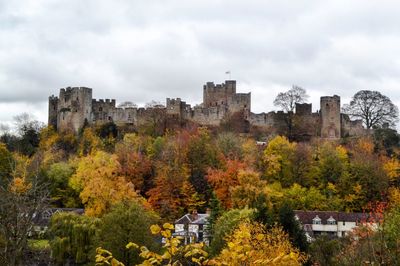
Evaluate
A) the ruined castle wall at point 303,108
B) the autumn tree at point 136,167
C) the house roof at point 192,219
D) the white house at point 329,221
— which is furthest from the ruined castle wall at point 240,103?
the house roof at point 192,219

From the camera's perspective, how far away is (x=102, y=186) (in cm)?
4575

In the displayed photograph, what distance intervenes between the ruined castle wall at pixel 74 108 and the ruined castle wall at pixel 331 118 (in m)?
31.9

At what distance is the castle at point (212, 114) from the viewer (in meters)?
75.2

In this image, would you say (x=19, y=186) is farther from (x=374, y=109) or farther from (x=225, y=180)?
(x=374, y=109)

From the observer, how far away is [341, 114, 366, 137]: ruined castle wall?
247 ft

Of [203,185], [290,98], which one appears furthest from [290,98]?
[203,185]

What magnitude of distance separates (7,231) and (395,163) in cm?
5084

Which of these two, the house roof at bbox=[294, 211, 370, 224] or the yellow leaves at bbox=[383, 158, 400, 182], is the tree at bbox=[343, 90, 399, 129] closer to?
the yellow leaves at bbox=[383, 158, 400, 182]

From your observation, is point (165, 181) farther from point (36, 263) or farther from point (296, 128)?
point (296, 128)

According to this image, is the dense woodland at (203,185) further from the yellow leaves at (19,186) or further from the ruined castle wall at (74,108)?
the ruined castle wall at (74,108)

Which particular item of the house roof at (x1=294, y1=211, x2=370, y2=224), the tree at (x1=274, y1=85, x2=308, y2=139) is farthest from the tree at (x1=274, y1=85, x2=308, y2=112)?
the house roof at (x1=294, y1=211, x2=370, y2=224)

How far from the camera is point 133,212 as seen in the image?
1332 inches

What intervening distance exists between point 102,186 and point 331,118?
38.5 metres

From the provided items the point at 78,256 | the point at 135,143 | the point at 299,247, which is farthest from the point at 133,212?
the point at 135,143
